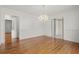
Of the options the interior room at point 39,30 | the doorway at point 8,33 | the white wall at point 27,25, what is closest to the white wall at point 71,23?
the interior room at point 39,30

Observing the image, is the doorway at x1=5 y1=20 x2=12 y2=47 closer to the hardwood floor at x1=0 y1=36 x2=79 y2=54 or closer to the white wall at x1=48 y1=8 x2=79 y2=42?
the hardwood floor at x1=0 y1=36 x2=79 y2=54

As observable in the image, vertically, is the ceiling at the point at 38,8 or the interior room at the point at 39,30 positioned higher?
the ceiling at the point at 38,8

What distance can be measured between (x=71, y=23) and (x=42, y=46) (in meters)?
1.32

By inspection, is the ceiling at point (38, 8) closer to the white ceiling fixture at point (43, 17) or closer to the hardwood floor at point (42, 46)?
the white ceiling fixture at point (43, 17)

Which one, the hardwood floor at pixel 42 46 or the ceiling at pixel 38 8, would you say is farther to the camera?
the hardwood floor at pixel 42 46

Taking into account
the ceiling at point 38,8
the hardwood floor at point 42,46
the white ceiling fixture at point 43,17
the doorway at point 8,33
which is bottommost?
the hardwood floor at point 42,46

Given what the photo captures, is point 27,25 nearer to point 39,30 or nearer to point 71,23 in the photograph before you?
point 39,30

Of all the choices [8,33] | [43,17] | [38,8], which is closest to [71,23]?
[43,17]

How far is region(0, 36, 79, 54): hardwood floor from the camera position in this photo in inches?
128

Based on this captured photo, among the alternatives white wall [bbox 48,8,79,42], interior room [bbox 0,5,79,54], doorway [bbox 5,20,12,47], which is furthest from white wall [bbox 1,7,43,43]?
white wall [bbox 48,8,79,42]

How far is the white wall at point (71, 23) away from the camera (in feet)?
10.8

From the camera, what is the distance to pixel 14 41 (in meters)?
3.34
